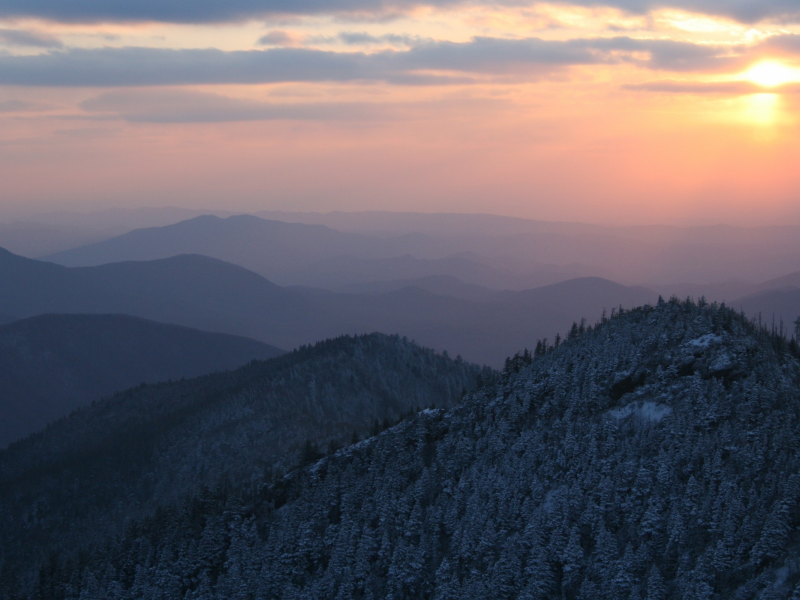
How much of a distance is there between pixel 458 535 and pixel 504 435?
2236 centimetres

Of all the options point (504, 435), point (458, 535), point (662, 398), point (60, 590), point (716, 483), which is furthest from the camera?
point (60, 590)

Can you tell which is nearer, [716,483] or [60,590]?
[716,483]

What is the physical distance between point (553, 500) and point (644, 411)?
21473mm

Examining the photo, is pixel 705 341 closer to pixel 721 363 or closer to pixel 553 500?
pixel 721 363

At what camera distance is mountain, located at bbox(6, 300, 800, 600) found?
315 ft

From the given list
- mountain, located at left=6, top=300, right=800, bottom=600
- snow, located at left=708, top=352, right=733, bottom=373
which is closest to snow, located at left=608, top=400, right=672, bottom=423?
mountain, located at left=6, top=300, right=800, bottom=600

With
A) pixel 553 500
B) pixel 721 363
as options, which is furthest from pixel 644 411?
pixel 553 500

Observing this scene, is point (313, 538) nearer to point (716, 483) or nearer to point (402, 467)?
point (402, 467)

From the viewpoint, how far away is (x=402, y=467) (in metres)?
136

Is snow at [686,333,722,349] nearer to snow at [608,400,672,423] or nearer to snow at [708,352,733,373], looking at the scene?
snow at [708,352,733,373]

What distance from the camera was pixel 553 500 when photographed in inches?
4387

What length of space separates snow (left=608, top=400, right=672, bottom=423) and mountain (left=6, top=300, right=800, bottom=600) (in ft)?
1.04

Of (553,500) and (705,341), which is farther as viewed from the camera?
(705,341)

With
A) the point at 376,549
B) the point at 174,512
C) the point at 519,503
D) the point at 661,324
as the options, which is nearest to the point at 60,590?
the point at 174,512
